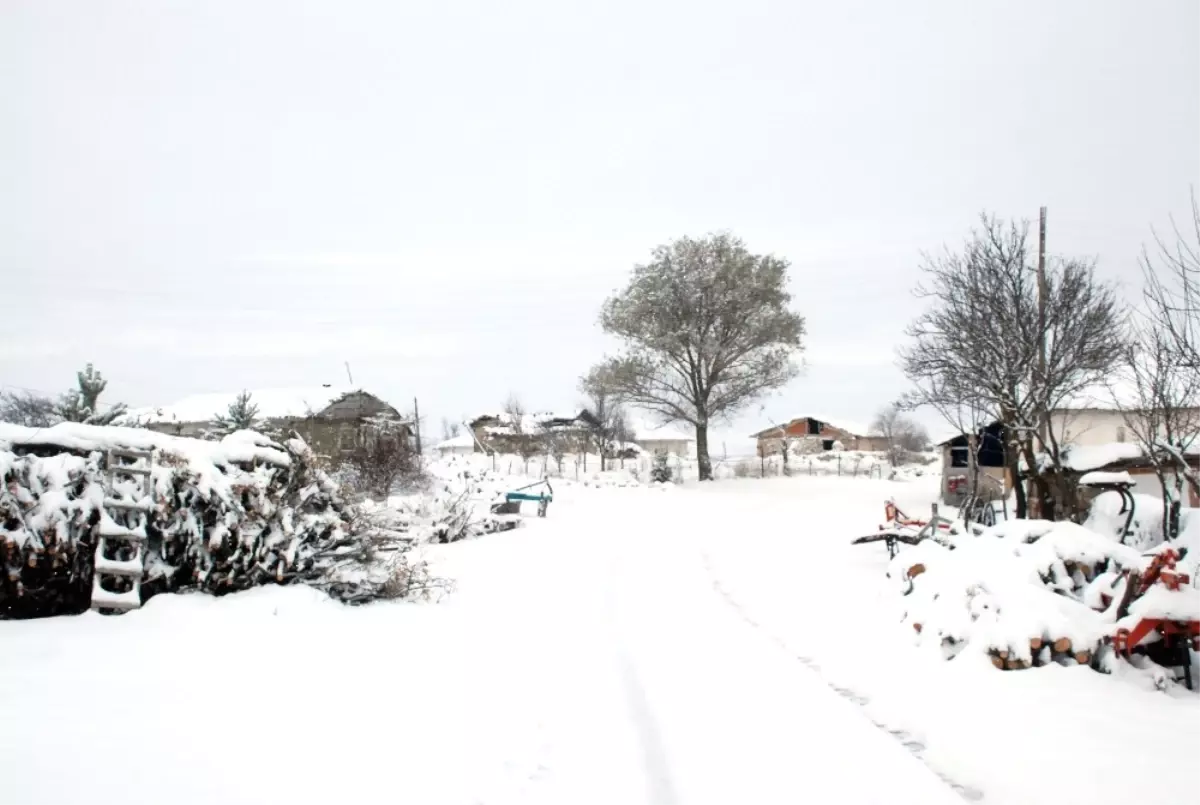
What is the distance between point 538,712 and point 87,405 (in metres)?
9.27

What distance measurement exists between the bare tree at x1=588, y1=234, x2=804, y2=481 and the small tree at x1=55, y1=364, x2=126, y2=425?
942 inches

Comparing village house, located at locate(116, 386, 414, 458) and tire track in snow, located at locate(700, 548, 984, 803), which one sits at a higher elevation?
village house, located at locate(116, 386, 414, 458)

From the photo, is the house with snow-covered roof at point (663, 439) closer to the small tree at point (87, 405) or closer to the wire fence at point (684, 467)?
the wire fence at point (684, 467)

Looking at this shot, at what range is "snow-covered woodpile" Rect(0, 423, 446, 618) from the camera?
17.6 ft

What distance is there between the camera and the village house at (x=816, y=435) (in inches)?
2785

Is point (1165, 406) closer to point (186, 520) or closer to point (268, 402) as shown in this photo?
point (186, 520)

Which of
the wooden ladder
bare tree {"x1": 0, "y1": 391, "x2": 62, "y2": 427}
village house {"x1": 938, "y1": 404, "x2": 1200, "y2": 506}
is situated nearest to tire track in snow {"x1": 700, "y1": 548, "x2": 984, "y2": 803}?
the wooden ladder

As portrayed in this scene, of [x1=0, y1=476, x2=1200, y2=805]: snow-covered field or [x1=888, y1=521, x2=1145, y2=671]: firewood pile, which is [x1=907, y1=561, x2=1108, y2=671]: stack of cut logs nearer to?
[x1=888, y1=521, x2=1145, y2=671]: firewood pile

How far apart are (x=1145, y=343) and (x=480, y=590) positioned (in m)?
9.62

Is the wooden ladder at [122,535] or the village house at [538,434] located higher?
the village house at [538,434]

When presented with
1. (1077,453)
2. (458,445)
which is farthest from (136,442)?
(458,445)

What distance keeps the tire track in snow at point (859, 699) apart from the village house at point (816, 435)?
2373 inches

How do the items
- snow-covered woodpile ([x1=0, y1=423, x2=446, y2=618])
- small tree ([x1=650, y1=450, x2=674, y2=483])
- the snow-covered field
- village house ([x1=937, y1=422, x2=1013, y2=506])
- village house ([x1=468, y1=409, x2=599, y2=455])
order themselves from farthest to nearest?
1. village house ([x1=468, y1=409, x2=599, y2=455])
2. small tree ([x1=650, y1=450, x2=674, y2=483])
3. village house ([x1=937, y1=422, x2=1013, y2=506])
4. snow-covered woodpile ([x1=0, y1=423, x2=446, y2=618])
5. the snow-covered field

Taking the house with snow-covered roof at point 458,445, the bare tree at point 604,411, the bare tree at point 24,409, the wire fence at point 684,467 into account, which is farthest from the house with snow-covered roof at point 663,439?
the bare tree at point 24,409
